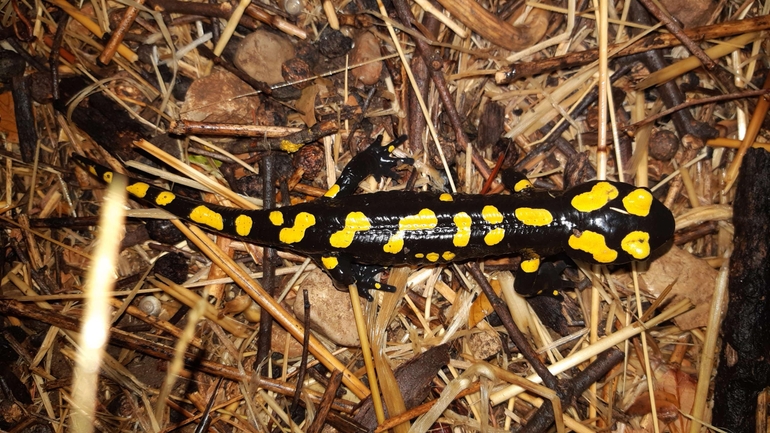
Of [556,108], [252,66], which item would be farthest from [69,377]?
[556,108]

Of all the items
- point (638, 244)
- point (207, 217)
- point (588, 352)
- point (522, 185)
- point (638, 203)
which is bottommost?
point (588, 352)

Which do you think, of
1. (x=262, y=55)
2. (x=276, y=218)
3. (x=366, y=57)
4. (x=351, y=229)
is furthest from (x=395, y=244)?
(x=262, y=55)

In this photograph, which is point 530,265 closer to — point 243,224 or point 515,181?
point 515,181

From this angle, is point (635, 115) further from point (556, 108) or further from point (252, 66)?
point (252, 66)

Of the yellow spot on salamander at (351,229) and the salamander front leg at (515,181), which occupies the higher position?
the salamander front leg at (515,181)

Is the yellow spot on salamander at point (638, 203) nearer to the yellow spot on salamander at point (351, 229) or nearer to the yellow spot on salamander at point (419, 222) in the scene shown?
the yellow spot on salamander at point (419, 222)

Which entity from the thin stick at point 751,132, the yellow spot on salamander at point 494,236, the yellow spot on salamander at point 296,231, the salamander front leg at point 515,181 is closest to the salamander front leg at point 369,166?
the yellow spot on salamander at point 296,231

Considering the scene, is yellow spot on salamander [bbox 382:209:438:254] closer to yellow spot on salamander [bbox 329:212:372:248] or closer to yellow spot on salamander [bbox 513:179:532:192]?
yellow spot on salamander [bbox 329:212:372:248]
